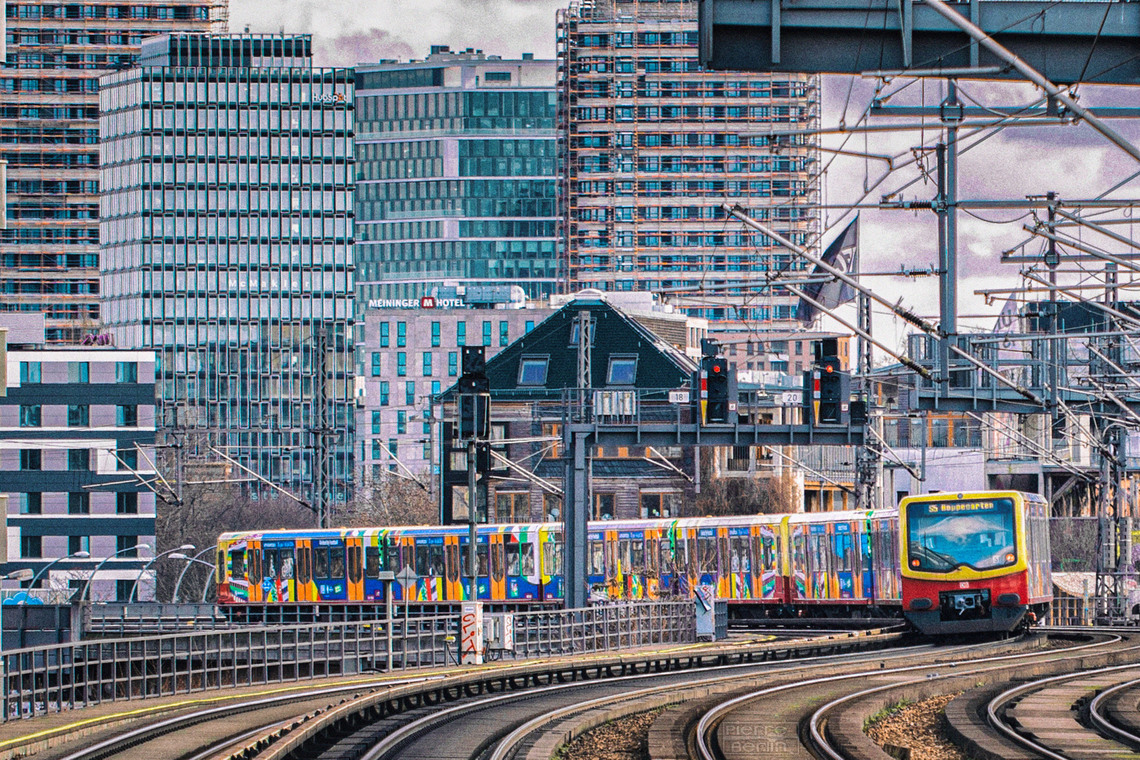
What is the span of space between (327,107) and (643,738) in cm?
13484

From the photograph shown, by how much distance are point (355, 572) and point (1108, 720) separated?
1336 inches

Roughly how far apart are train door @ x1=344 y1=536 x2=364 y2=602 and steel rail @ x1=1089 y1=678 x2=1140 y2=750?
96.2ft

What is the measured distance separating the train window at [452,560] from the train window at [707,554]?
641 cm

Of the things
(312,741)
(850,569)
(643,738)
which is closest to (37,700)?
(312,741)

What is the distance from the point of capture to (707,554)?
54781mm

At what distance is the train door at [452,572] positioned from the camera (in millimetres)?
56625

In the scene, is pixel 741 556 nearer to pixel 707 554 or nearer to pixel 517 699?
pixel 707 554

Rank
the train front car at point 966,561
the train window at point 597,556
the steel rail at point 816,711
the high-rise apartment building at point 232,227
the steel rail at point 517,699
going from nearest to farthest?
the steel rail at point 816,711, the steel rail at point 517,699, the train front car at point 966,561, the train window at point 597,556, the high-rise apartment building at point 232,227

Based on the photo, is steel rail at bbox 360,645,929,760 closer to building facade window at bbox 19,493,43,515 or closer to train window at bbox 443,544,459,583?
train window at bbox 443,544,459,583

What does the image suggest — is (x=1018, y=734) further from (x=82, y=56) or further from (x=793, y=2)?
(x=82, y=56)

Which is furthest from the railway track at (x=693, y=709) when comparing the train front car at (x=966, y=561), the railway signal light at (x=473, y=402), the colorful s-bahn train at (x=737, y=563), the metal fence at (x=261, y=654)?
the railway signal light at (x=473, y=402)

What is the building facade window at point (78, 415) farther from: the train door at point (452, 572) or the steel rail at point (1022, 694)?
the steel rail at point (1022, 694)

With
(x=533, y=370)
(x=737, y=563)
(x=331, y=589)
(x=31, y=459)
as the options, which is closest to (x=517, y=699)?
(x=737, y=563)

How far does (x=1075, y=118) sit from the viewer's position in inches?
722
